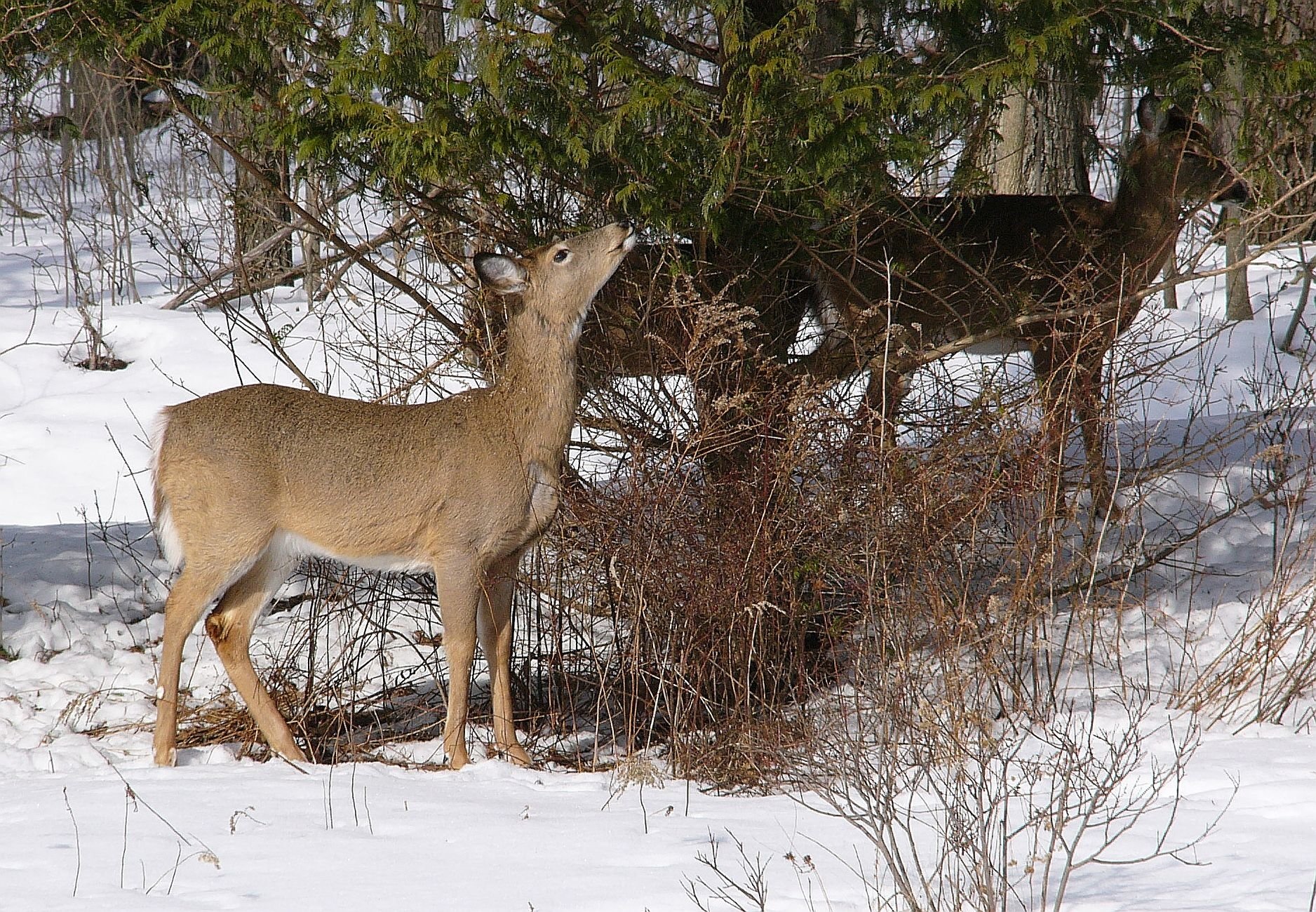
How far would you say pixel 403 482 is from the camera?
20.0ft

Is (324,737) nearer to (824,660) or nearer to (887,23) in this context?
(824,660)

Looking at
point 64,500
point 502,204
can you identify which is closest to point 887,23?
point 502,204

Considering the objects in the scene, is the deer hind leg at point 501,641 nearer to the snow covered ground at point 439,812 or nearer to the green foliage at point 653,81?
the snow covered ground at point 439,812

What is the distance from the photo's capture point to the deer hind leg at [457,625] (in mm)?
5992

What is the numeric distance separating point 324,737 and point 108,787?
1.42 meters

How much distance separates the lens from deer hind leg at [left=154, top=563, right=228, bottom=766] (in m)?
6.02

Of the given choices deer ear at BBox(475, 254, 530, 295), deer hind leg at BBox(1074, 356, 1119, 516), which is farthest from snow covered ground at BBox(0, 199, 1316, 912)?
deer ear at BBox(475, 254, 530, 295)

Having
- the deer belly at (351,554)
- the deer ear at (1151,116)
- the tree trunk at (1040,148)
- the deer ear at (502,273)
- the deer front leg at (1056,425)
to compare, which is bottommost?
the deer belly at (351,554)

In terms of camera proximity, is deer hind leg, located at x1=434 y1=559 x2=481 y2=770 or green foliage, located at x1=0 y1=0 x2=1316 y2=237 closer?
green foliage, located at x1=0 y1=0 x2=1316 y2=237

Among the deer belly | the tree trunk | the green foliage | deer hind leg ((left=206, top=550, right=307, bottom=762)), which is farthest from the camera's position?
the tree trunk

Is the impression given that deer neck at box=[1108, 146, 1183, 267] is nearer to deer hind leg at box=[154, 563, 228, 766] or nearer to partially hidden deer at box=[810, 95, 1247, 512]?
partially hidden deer at box=[810, 95, 1247, 512]

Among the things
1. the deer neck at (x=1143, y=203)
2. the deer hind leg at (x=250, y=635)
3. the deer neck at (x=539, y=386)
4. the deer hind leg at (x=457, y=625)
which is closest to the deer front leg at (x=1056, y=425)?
the deer neck at (x=1143, y=203)

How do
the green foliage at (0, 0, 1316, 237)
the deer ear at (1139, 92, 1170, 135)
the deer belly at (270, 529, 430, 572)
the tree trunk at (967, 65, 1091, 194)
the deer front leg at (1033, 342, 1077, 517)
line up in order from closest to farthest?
the green foliage at (0, 0, 1316, 237), the deer front leg at (1033, 342, 1077, 517), the deer belly at (270, 529, 430, 572), the deer ear at (1139, 92, 1170, 135), the tree trunk at (967, 65, 1091, 194)

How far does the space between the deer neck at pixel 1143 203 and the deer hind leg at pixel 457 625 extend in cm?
454
